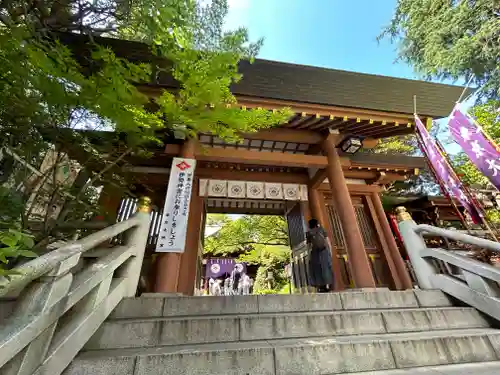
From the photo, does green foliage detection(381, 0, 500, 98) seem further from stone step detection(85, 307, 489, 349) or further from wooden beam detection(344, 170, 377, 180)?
stone step detection(85, 307, 489, 349)

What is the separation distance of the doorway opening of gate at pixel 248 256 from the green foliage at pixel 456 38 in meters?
8.85

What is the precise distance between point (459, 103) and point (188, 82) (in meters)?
5.03

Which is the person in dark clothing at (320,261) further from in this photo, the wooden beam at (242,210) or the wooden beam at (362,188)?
the wooden beam at (242,210)

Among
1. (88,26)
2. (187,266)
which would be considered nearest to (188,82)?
(88,26)

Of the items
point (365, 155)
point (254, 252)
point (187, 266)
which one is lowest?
point (187, 266)

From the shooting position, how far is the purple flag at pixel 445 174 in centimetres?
396

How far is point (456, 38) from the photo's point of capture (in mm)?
9070

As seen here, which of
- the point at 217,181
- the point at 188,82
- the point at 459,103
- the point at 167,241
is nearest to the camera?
the point at 188,82

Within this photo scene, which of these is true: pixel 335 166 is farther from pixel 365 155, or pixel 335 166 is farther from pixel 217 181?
pixel 217 181

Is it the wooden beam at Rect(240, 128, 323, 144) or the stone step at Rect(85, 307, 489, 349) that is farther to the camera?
the wooden beam at Rect(240, 128, 323, 144)

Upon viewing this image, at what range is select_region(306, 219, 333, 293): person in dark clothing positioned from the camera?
484cm

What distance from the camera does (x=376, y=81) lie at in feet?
15.5

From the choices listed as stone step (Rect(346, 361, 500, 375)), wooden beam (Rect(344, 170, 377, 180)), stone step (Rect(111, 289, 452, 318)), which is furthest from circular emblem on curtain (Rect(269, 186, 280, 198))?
stone step (Rect(346, 361, 500, 375))

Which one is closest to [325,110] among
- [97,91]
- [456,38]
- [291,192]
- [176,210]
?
[291,192]
